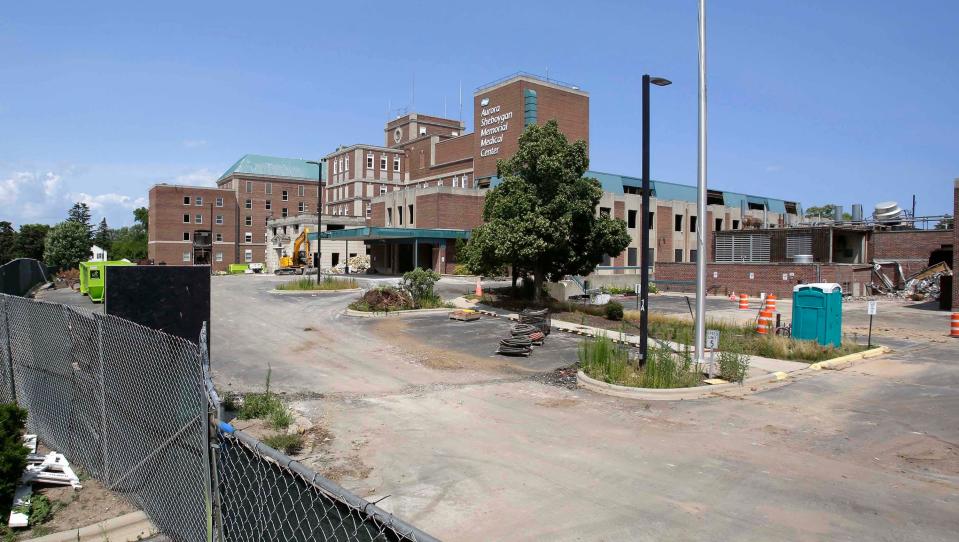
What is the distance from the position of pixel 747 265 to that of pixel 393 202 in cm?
3494

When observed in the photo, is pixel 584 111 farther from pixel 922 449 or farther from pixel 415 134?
pixel 922 449

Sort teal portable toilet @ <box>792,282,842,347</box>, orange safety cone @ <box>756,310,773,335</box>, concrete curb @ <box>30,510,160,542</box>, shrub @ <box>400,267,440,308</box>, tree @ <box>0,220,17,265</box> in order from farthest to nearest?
tree @ <box>0,220,17,265</box>, shrub @ <box>400,267,440,308</box>, orange safety cone @ <box>756,310,773,335</box>, teal portable toilet @ <box>792,282,842,347</box>, concrete curb @ <box>30,510,160,542</box>

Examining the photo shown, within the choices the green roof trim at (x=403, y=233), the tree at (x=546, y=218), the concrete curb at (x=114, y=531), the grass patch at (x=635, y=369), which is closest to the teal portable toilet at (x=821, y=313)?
the grass patch at (x=635, y=369)

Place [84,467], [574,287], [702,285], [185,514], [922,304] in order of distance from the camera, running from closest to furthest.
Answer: [185,514], [84,467], [702,285], [922,304], [574,287]

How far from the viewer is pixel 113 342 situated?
5.67 metres

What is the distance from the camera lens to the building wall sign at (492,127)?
65.4m

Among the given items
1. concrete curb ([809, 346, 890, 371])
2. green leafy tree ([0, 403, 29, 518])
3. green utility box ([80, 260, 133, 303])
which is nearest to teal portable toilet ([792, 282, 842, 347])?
concrete curb ([809, 346, 890, 371])

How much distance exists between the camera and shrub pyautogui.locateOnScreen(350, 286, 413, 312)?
2544cm

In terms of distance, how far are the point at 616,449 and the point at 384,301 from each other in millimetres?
18162

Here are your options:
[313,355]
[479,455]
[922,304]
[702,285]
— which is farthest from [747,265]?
[479,455]

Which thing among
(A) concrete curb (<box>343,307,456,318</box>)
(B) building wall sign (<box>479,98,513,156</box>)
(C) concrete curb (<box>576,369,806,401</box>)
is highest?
(B) building wall sign (<box>479,98,513,156</box>)

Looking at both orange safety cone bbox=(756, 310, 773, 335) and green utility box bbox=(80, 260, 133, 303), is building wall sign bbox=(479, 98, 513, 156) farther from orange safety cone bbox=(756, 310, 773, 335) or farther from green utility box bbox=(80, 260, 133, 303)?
orange safety cone bbox=(756, 310, 773, 335)

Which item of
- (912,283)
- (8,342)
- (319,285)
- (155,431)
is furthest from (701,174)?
(912,283)

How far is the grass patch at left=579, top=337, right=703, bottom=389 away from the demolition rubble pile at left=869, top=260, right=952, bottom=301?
31.9 metres
